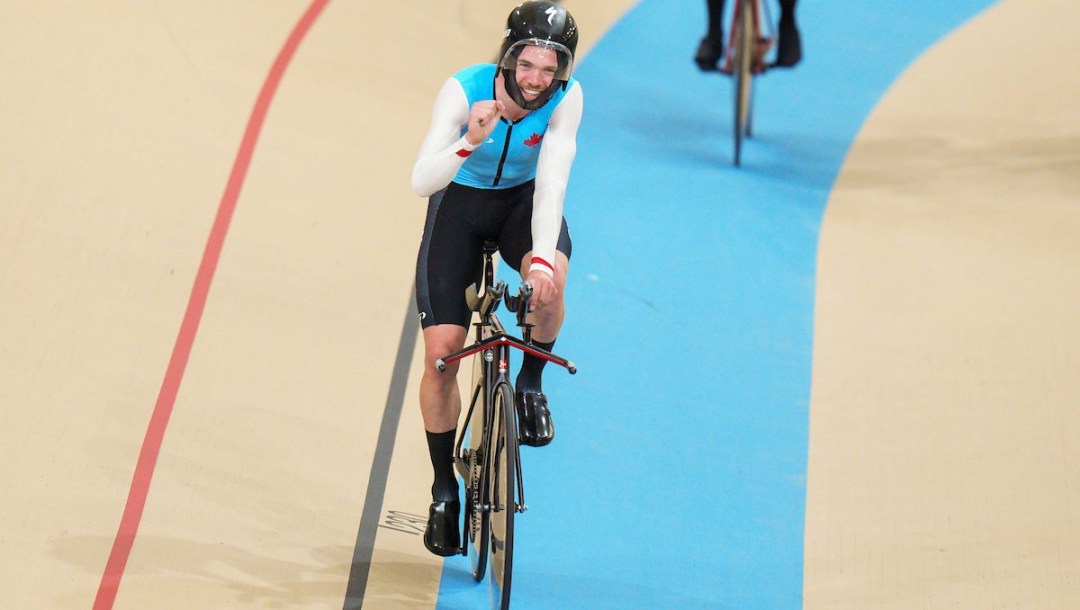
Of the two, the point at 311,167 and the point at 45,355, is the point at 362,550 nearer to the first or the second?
the point at 45,355

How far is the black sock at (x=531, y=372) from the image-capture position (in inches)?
156

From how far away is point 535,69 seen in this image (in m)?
3.51

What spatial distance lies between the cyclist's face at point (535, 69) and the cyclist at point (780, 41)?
3.15 m

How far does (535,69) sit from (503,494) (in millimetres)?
1151

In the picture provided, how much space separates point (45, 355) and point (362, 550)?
4.64ft

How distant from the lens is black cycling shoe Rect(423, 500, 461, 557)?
12.9ft

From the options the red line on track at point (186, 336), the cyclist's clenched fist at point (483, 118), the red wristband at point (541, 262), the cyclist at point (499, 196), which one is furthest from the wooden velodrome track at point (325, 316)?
the cyclist's clenched fist at point (483, 118)

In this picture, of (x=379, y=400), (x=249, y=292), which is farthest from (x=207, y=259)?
(x=379, y=400)

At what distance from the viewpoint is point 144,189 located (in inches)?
219

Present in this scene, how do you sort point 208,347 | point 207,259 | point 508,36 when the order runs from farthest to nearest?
point 207,259
point 208,347
point 508,36

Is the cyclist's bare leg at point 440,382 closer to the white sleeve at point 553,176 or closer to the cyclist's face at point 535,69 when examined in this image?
the white sleeve at point 553,176

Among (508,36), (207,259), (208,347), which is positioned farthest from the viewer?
(207,259)

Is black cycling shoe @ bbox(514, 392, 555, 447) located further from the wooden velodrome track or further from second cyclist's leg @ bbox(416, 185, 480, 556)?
the wooden velodrome track

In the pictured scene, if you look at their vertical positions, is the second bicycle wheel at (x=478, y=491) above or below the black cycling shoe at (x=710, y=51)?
below
